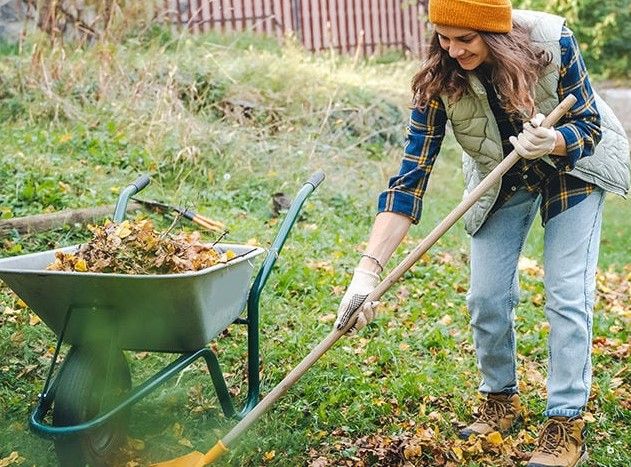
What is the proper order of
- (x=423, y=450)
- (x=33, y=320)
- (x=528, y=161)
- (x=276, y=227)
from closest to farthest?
(x=528, y=161) < (x=423, y=450) < (x=33, y=320) < (x=276, y=227)

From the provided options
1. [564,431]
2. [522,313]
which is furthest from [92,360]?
[522,313]

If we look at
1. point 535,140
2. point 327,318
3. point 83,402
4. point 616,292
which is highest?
point 535,140

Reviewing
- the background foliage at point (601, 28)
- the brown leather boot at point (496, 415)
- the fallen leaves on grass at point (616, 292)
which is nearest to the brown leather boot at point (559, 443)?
the brown leather boot at point (496, 415)

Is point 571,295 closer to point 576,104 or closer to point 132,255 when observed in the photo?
point 576,104

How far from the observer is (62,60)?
309 inches

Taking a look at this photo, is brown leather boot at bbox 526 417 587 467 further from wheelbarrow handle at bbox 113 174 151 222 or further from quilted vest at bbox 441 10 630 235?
wheelbarrow handle at bbox 113 174 151 222

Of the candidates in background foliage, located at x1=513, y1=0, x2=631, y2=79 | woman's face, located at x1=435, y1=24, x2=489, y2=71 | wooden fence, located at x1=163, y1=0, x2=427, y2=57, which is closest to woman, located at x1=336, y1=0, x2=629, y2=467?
woman's face, located at x1=435, y1=24, x2=489, y2=71

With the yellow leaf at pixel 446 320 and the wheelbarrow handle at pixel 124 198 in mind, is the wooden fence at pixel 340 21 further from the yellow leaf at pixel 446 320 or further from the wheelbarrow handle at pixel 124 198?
the wheelbarrow handle at pixel 124 198

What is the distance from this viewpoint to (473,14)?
2949mm

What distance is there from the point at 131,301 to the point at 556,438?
5.16ft

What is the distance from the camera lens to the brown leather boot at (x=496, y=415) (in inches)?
146

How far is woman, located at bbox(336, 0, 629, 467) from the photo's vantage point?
304 centimetres

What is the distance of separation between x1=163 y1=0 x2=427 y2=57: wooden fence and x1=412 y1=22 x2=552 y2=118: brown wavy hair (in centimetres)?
982

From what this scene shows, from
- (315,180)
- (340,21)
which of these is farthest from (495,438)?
(340,21)
